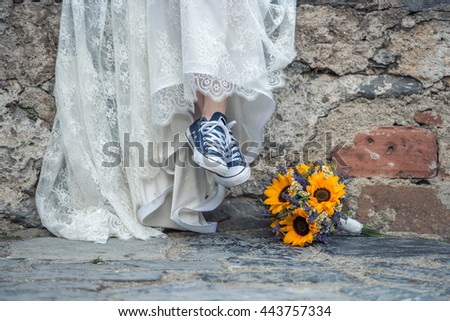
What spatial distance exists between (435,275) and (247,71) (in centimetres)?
96

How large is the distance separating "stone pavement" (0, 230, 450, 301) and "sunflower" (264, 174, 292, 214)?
5.6 inches

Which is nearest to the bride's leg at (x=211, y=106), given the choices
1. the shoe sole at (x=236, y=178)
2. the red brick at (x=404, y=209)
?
the shoe sole at (x=236, y=178)

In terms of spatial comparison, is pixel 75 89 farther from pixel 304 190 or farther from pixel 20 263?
pixel 304 190

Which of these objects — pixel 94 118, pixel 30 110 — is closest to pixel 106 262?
pixel 94 118

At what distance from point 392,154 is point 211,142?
0.87m

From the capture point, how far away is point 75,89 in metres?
2.55

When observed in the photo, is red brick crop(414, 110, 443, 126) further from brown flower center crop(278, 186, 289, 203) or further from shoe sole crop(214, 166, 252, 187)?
shoe sole crop(214, 166, 252, 187)

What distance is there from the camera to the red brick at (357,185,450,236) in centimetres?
264

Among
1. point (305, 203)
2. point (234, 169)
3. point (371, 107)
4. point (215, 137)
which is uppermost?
point (371, 107)

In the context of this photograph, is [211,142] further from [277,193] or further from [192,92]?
[277,193]

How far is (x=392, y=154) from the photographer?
2697 mm

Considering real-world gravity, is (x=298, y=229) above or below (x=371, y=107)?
below

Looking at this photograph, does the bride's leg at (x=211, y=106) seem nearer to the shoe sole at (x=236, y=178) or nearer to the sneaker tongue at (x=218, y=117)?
the sneaker tongue at (x=218, y=117)

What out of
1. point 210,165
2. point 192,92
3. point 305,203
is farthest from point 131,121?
point 305,203
